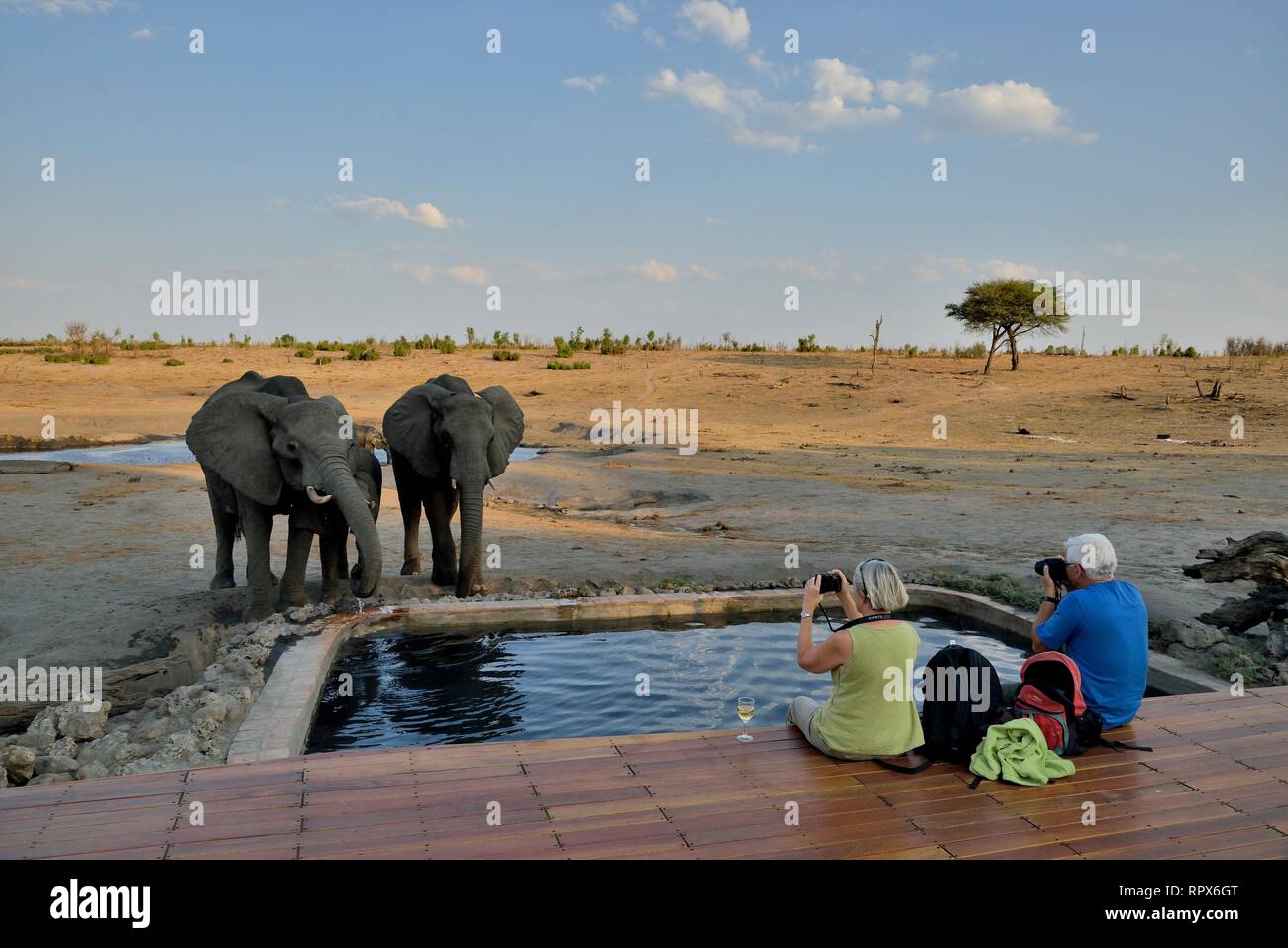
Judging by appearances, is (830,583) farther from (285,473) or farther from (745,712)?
(285,473)

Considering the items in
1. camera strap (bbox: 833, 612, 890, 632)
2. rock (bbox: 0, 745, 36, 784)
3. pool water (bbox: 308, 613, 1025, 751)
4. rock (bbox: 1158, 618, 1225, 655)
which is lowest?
pool water (bbox: 308, 613, 1025, 751)

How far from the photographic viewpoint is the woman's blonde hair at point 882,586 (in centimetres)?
488

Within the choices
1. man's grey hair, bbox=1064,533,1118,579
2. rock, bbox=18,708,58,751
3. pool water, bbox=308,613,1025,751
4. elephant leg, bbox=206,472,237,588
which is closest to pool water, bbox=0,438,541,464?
elephant leg, bbox=206,472,237,588

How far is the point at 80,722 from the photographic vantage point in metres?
7.30

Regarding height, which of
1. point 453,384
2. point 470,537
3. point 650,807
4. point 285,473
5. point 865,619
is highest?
point 453,384

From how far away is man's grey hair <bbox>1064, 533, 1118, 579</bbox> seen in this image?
537 cm

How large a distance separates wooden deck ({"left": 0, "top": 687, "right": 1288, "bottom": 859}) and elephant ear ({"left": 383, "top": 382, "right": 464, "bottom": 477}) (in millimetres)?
6845

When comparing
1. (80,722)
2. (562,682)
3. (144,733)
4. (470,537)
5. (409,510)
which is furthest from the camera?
(409,510)

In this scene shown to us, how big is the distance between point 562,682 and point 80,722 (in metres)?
3.72

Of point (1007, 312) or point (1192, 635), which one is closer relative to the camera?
point (1192, 635)

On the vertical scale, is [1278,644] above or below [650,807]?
below
